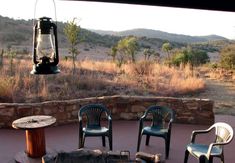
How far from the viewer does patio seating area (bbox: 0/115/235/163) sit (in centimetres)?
561

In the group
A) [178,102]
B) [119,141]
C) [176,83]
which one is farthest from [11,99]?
[176,83]

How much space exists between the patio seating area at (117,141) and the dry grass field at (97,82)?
6.00 feet

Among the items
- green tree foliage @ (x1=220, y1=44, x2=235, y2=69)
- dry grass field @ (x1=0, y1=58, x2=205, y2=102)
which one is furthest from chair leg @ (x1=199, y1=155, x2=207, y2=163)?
green tree foliage @ (x1=220, y1=44, x2=235, y2=69)

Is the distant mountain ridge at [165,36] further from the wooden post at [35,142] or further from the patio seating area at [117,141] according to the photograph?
the wooden post at [35,142]

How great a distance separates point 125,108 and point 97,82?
2.75m

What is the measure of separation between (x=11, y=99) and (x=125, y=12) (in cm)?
1419

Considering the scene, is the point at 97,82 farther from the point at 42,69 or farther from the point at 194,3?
the point at 194,3

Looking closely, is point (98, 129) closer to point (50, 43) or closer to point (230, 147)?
point (230, 147)

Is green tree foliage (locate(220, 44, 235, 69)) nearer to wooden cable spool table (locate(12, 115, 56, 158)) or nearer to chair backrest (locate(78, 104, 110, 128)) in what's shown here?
chair backrest (locate(78, 104, 110, 128))

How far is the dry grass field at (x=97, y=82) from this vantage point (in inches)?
340

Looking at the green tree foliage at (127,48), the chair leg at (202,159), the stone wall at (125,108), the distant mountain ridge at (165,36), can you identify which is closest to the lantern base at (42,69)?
the chair leg at (202,159)

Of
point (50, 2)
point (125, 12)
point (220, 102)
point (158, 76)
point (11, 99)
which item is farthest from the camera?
point (125, 12)

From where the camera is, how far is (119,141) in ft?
20.7

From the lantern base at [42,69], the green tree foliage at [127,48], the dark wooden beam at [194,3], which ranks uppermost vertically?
the green tree foliage at [127,48]
